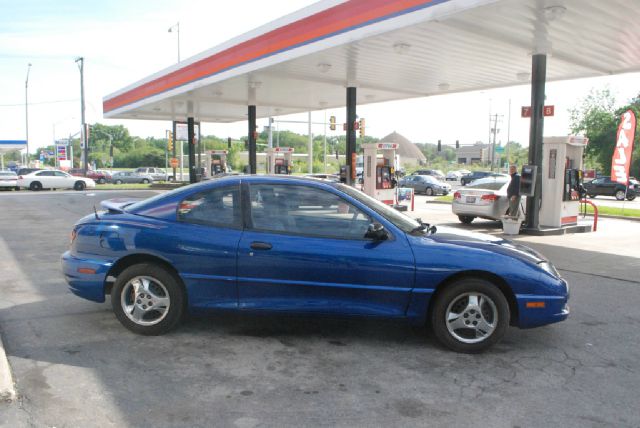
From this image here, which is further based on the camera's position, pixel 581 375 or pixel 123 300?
pixel 123 300

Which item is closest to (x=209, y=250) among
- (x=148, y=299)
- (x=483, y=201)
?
(x=148, y=299)

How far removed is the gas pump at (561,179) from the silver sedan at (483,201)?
1043mm

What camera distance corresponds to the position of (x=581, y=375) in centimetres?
414

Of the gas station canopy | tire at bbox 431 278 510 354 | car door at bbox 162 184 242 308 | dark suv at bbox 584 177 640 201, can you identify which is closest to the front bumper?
tire at bbox 431 278 510 354

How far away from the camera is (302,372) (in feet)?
13.4

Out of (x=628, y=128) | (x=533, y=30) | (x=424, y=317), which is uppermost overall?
(x=533, y=30)

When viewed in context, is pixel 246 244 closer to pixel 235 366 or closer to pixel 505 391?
pixel 235 366

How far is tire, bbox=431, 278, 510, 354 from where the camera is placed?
4.47 meters

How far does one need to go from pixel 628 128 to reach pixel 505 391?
45.8 feet

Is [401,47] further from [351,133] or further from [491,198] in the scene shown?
[351,133]

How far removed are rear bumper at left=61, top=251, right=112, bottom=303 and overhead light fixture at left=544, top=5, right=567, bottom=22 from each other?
8899 millimetres

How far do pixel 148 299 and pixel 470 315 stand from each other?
2930mm

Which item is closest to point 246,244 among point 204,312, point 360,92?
point 204,312

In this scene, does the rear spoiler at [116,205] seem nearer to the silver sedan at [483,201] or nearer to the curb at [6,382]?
the curb at [6,382]
